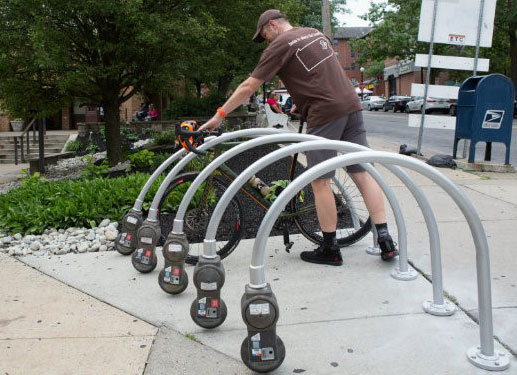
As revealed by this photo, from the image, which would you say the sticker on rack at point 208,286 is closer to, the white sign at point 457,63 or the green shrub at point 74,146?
the white sign at point 457,63

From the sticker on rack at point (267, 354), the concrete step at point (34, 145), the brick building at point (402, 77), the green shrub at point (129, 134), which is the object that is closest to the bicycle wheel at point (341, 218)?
the sticker on rack at point (267, 354)

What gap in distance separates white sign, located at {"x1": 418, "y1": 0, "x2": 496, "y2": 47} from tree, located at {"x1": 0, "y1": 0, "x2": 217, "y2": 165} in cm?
398

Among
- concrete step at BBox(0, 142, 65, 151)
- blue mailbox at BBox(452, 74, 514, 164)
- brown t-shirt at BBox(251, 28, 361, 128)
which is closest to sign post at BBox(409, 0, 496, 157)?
blue mailbox at BBox(452, 74, 514, 164)

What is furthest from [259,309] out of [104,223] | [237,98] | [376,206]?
[104,223]

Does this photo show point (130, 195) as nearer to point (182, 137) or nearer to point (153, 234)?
point (153, 234)

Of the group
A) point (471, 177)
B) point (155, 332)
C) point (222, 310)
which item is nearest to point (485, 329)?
point (222, 310)

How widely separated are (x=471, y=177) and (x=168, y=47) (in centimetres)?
569

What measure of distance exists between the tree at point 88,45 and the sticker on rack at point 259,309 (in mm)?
7055

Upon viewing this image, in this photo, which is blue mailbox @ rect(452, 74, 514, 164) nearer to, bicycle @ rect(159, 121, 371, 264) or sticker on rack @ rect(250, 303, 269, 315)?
bicycle @ rect(159, 121, 371, 264)

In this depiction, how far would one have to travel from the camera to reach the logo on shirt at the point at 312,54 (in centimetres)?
377

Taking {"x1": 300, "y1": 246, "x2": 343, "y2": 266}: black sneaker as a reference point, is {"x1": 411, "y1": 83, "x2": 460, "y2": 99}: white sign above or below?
above

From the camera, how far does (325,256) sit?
13.5 ft

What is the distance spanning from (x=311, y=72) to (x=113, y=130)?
8.58 metres

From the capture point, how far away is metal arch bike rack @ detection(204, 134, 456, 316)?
8.86ft
